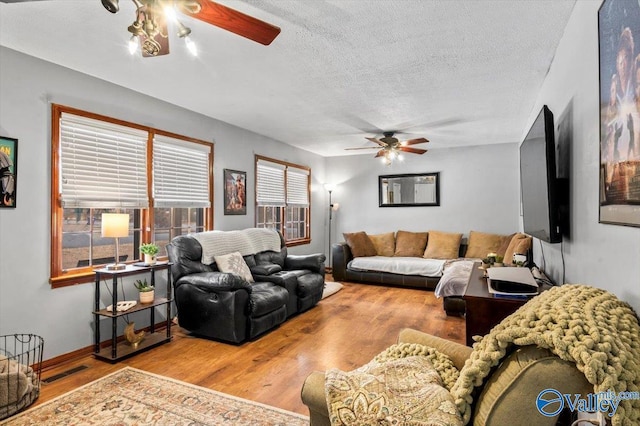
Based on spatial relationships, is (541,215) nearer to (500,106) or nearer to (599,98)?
(599,98)

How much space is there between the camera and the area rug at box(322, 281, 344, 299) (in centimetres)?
529

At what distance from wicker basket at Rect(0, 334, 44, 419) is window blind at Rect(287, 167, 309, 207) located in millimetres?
4216

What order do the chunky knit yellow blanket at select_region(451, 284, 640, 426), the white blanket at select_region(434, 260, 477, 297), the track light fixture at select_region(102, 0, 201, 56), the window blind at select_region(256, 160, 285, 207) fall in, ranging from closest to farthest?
the chunky knit yellow blanket at select_region(451, 284, 640, 426), the track light fixture at select_region(102, 0, 201, 56), the white blanket at select_region(434, 260, 477, 297), the window blind at select_region(256, 160, 285, 207)

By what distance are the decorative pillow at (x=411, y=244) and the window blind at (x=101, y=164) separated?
452cm

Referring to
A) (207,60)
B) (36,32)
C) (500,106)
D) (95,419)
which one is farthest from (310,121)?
(95,419)

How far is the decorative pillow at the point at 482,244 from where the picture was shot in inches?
229

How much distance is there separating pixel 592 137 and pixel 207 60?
8.71 feet

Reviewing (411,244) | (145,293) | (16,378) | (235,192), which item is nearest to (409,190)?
(411,244)

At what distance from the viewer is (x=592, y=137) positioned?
1.63 metres

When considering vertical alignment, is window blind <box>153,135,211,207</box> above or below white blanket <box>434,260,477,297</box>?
above

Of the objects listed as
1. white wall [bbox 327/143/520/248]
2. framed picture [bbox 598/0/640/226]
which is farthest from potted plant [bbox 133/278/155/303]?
white wall [bbox 327/143/520/248]

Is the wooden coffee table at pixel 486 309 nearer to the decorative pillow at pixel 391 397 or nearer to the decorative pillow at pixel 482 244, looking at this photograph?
the decorative pillow at pixel 391 397

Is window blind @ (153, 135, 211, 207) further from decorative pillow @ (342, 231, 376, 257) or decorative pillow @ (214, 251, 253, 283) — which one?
decorative pillow @ (342, 231, 376, 257)

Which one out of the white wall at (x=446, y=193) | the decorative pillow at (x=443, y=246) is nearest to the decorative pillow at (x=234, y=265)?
the decorative pillow at (x=443, y=246)
